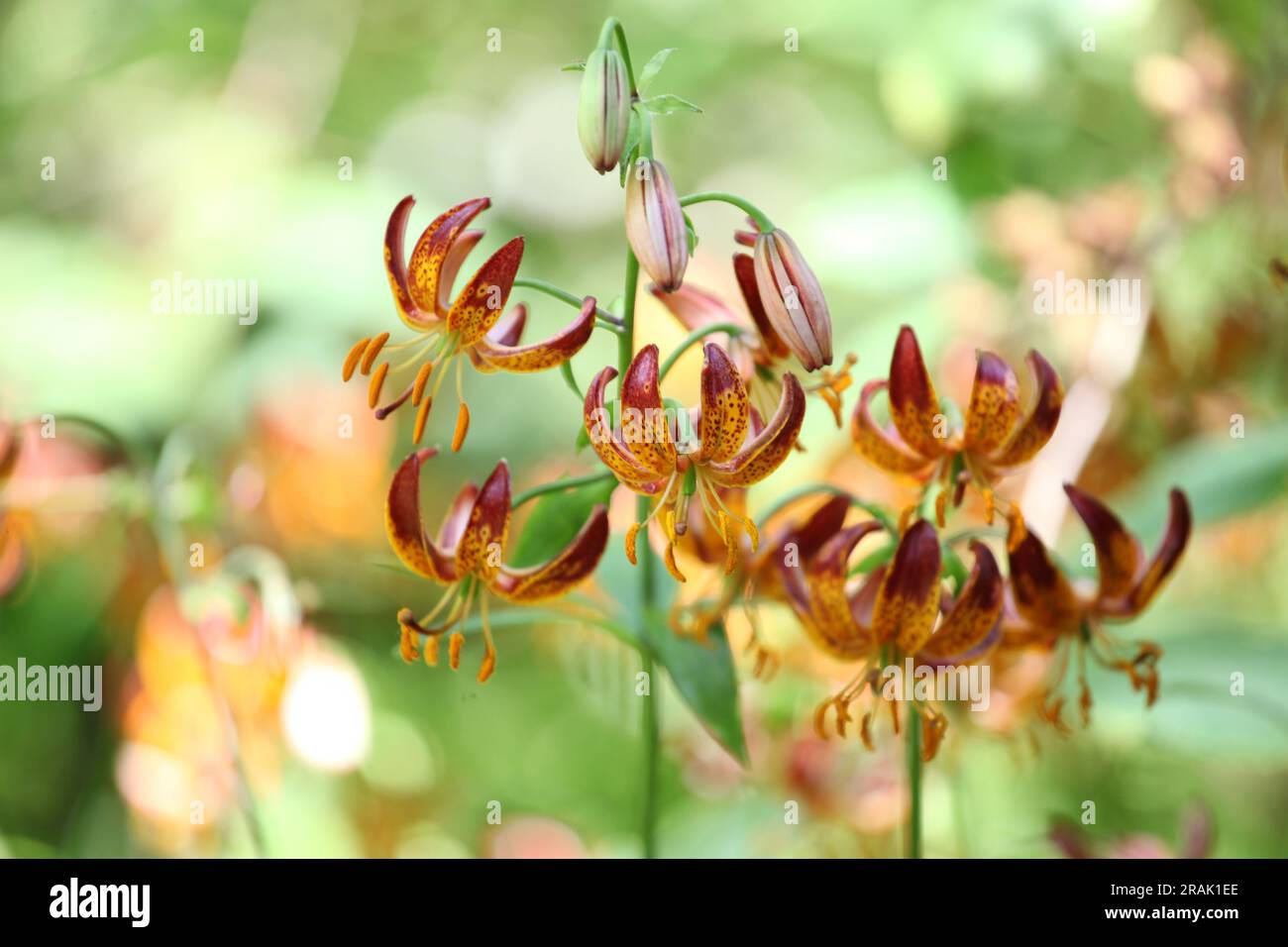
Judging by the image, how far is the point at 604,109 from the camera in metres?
0.60

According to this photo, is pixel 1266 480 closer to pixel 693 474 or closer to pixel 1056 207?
pixel 1056 207

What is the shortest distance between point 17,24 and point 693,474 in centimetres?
199

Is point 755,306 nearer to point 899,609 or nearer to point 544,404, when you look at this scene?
point 899,609

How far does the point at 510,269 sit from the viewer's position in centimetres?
63

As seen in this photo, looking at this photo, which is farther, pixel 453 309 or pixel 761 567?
pixel 761 567

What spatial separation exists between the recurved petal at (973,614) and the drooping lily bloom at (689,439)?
14cm

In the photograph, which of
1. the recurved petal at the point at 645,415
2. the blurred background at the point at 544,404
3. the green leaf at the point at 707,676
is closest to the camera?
the recurved petal at the point at 645,415

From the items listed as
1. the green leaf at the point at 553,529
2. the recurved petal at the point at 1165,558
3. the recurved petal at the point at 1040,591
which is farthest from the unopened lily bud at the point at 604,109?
the recurved petal at the point at 1165,558

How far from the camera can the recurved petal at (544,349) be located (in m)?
0.63

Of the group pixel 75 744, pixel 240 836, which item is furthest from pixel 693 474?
pixel 75 744

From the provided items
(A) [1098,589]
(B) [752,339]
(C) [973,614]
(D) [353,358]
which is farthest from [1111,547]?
(D) [353,358]

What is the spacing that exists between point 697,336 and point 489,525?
15cm

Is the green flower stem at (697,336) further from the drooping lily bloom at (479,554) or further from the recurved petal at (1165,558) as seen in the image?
the recurved petal at (1165,558)

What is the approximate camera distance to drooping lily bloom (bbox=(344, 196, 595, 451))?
631 mm
